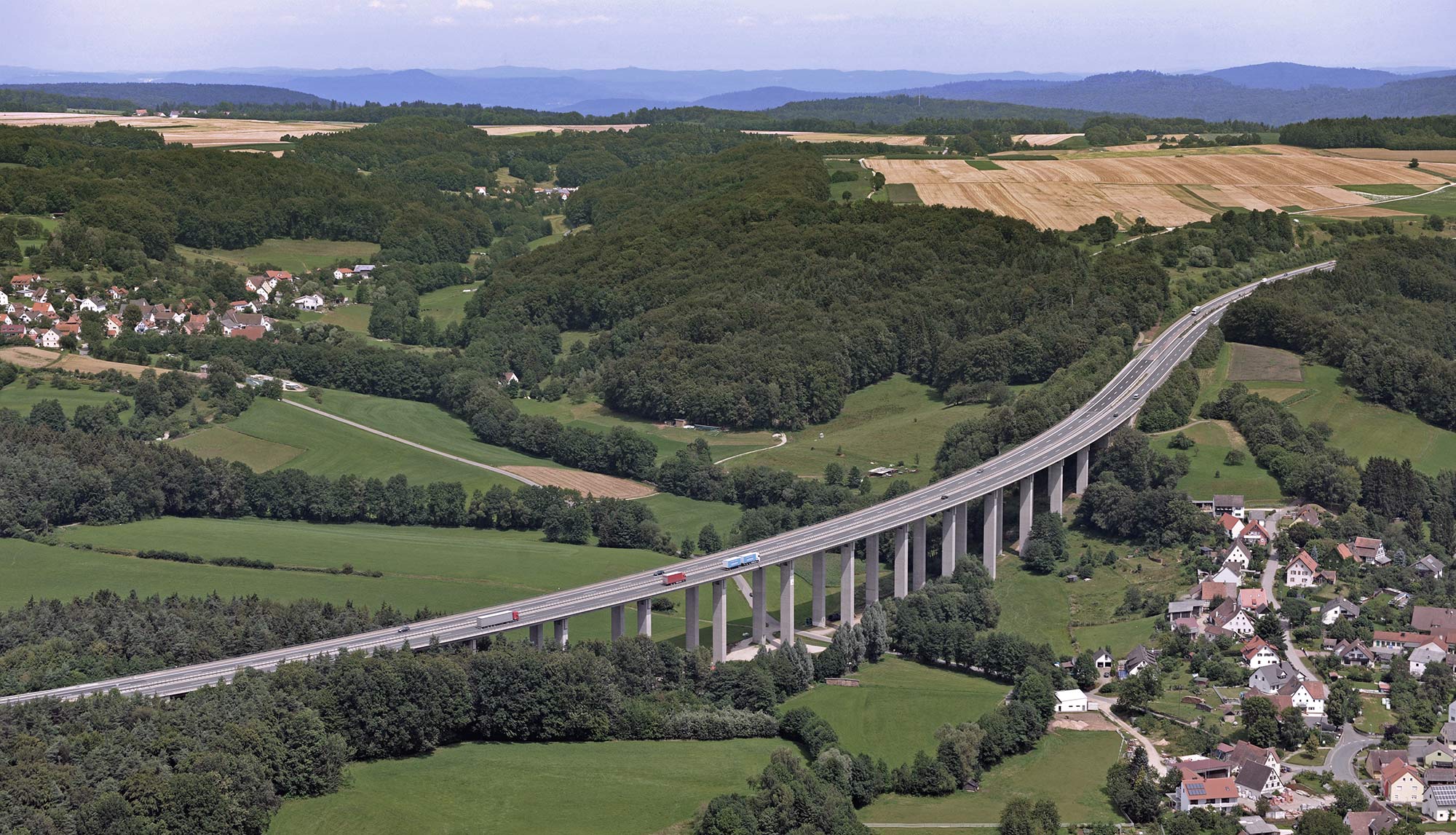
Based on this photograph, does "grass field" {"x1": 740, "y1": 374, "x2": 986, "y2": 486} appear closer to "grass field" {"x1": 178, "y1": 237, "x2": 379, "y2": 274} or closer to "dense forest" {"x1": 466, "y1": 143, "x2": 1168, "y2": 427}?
"dense forest" {"x1": 466, "y1": 143, "x2": 1168, "y2": 427}

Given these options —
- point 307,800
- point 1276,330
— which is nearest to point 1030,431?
point 1276,330

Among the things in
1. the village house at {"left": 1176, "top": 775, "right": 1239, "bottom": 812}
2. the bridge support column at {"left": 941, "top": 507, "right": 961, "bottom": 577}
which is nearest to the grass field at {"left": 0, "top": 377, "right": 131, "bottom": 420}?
the bridge support column at {"left": 941, "top": 507, "right": 961, "bottom": 577}

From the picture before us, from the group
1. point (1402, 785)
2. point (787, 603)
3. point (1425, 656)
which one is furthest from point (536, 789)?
point (1425, 656)

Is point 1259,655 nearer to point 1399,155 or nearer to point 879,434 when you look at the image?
point 879,434

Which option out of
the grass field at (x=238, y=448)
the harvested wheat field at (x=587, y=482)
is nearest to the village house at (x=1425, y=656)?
the harvested wheat field at (x=587, y=482)

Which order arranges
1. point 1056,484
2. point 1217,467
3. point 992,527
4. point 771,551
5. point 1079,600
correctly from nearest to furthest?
point 771,551 → point 1079,600 → point 992,527 → point 1056,484 → point 1217,467

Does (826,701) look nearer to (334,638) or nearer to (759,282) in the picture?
(334,638)

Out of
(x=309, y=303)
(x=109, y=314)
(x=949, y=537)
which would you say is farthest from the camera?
(x=309, y=303)
